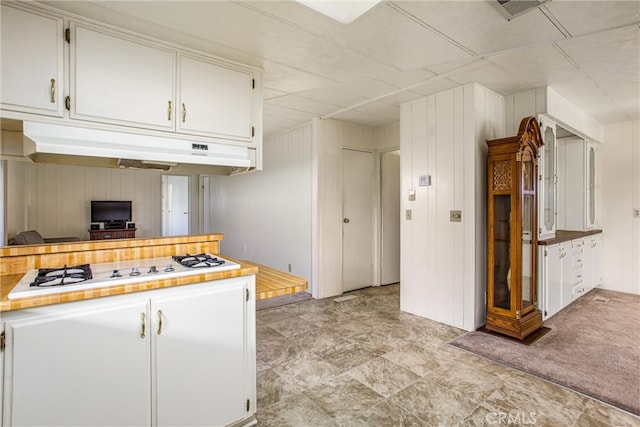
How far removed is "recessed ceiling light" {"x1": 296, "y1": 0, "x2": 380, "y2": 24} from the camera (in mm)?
1730

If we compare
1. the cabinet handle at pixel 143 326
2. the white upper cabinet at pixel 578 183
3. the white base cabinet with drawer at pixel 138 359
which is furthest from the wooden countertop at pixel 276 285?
the white upper cabinet at pixel 578 183

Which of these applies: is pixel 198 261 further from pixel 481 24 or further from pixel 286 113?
pixel 286 113

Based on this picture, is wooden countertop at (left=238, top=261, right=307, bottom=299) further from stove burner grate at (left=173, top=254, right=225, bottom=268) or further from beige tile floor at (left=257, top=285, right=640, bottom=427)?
beige tile floor at (left=257, top=285, right=640, bottom=427)

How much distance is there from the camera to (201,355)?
5.67 feet

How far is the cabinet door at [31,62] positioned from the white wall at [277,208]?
3146 mm

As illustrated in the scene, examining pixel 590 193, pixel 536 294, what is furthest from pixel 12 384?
pixel 590 193

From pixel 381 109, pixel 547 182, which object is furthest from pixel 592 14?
pixel 381 109

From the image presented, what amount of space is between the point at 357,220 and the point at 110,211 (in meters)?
4.93

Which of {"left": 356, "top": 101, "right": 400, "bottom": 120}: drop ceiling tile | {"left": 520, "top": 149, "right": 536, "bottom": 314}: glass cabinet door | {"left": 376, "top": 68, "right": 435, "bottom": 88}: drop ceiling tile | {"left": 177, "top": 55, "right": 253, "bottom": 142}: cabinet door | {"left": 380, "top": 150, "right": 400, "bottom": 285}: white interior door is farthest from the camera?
{"left": 380, "top": 150, "right": 400, "bottom": 285}: white interior door

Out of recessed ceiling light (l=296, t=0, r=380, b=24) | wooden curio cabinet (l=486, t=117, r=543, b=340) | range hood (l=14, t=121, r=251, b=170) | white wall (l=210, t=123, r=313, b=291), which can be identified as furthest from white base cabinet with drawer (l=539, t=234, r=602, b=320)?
range hood (l=14, t=121, r=251, b=170)

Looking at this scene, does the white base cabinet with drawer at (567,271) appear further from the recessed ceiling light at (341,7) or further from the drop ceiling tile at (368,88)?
the recessed ceiling light at (341,7)

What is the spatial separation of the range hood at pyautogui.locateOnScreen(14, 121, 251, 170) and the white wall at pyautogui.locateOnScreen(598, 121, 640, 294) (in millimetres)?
5430

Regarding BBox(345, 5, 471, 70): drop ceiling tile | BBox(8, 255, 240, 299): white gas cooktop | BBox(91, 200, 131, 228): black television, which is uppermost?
BBox(345, 5, 471, 70): drop ceiling tile

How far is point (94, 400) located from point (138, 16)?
2014mm
